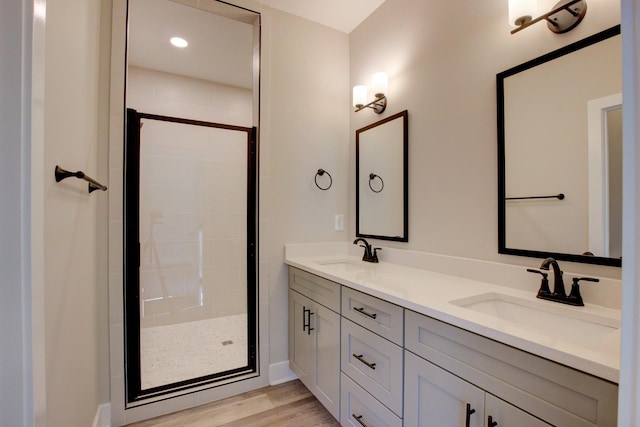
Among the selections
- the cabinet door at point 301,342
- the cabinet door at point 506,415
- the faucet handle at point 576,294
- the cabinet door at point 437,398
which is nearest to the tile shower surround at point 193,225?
the cabinet door at point 301,342

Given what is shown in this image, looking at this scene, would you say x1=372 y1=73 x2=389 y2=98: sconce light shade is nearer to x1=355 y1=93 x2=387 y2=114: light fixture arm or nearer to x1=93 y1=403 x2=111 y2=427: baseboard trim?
x1=355 y1=93 x2=387 y2=114: light fixture arm

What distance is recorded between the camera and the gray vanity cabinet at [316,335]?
1621 millimetres

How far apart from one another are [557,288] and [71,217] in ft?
6.21

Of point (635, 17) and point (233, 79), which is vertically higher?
point (233, 79)

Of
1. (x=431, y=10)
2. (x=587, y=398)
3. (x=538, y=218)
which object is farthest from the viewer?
(x=431, y=10)

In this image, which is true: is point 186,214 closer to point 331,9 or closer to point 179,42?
point 179,42

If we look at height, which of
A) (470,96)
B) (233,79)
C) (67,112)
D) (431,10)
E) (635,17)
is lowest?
(635,17)

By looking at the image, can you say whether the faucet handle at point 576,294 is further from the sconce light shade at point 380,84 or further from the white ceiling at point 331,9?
the white ceiling at point 331,9

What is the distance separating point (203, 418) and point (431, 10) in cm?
278

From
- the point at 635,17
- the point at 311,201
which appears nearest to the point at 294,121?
the point at 311,201

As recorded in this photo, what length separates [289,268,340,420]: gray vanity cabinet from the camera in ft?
5.32

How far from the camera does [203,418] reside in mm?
1790

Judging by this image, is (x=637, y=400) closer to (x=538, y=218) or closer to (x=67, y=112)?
(x=538, y=218)

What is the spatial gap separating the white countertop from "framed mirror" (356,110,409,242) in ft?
0.96
